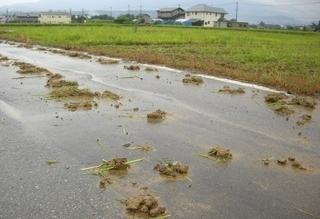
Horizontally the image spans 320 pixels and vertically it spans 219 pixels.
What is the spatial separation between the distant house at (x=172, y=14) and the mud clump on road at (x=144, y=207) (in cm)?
10682

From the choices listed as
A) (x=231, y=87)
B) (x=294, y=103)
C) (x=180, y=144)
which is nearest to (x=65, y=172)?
(x=180, y=144)

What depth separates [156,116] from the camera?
8.12m

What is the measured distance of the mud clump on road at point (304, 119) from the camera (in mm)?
8065

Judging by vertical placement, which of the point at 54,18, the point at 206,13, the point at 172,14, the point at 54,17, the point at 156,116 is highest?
the point at 206,13

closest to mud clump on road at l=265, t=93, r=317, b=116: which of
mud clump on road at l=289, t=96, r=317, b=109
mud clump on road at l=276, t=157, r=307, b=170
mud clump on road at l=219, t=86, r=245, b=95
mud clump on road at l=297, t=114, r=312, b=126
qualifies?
mud clump on road at l=289, t=96, r=317, b=109

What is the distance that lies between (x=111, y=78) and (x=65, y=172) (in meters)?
8.10

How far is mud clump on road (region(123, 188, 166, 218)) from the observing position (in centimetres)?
418

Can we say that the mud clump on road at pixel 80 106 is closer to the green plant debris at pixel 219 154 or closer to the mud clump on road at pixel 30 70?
the green plant debris at pixel 219 154

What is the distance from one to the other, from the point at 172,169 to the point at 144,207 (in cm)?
115

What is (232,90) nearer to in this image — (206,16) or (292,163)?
(292,163)

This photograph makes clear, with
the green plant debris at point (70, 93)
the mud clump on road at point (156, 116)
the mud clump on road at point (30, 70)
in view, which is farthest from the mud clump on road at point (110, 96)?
the mud clump on road at point (30, 70)

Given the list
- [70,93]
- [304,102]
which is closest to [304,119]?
[304,102]

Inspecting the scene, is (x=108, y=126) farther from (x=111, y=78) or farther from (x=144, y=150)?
(x=111, y=78)

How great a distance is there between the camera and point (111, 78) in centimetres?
1314
